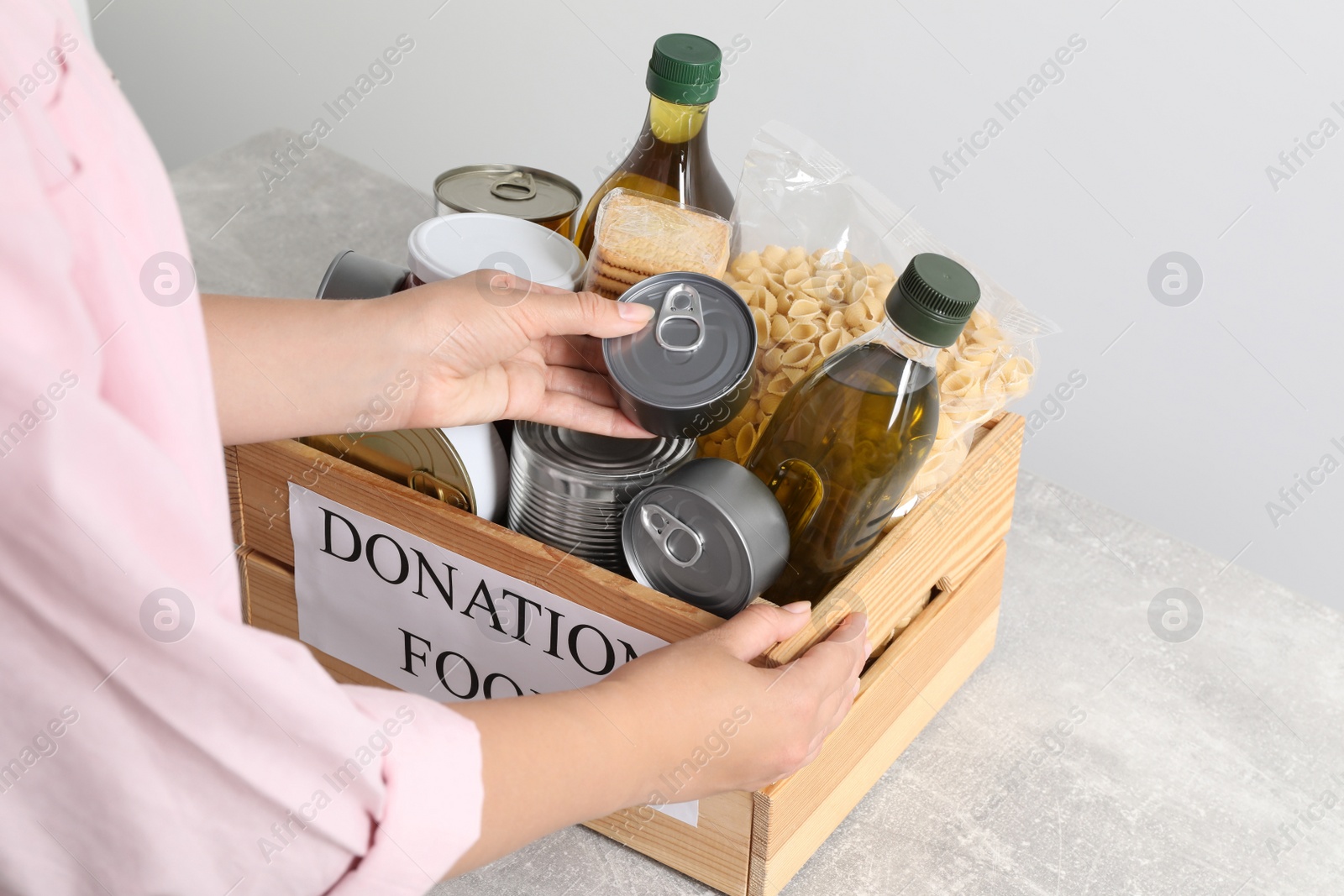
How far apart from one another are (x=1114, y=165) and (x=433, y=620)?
1495 mm

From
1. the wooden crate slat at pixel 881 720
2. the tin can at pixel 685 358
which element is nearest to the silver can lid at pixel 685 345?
the tin can at pixel 685 358

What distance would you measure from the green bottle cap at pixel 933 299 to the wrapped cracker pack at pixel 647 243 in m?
0.20

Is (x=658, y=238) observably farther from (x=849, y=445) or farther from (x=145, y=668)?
(x=145, y=668)

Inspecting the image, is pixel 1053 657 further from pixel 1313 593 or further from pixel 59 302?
pixel 1313 593

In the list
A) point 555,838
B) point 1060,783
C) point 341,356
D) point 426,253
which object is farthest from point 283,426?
point 1060,783

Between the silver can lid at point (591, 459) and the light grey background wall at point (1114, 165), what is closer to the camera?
the silver can lid at point (591, 459)

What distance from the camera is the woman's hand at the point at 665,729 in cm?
63

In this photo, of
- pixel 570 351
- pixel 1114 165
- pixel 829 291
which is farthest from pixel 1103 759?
pixel 1114 165

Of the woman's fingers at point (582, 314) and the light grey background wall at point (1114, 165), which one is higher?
the woman's fingers at point (582, 314)

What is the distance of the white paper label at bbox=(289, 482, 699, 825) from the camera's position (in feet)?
2.75

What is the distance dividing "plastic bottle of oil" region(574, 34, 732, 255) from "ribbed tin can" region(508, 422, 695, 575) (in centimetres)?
19

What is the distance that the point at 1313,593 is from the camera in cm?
209

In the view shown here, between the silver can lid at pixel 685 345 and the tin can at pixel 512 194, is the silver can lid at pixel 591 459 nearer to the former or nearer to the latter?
the silver can lid at pixel 685 345

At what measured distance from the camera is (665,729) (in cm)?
68
